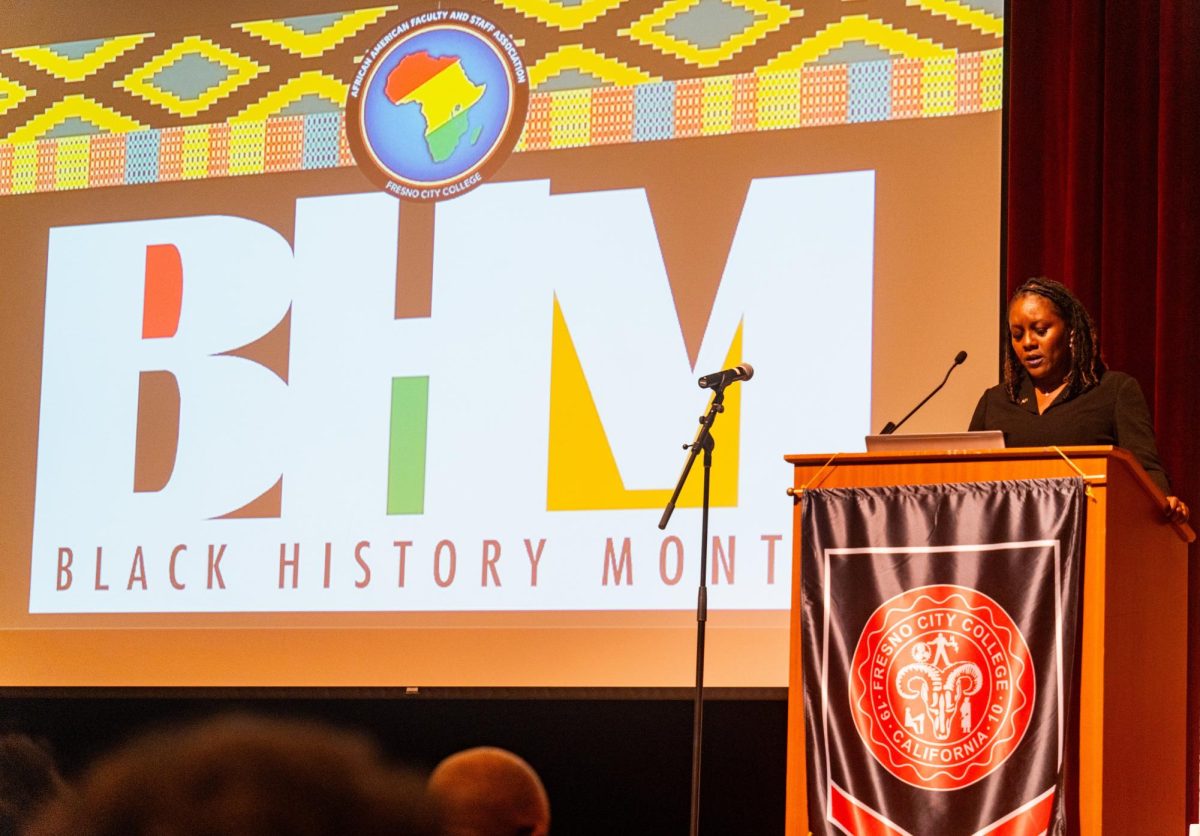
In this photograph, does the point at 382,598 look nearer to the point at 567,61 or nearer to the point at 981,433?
Result: the point at 567,61

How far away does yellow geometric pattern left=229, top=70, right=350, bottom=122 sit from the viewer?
17.1 ft

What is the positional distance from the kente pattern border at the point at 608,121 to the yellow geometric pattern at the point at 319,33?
0.24 m

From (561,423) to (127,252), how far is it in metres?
1.64

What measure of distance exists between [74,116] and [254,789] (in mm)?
5130

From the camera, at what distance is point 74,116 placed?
18.1 feet

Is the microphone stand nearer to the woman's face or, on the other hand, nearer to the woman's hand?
the woman's face

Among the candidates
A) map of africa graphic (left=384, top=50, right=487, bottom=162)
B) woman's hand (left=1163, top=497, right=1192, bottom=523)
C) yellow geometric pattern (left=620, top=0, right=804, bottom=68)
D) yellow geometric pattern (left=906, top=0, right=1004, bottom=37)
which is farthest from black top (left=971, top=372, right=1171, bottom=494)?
map of africa graphic (left=384, top=50, right=487, bottom=162)

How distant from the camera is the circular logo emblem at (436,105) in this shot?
5023 mm

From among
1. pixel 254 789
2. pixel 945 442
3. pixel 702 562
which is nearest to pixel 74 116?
pixel 702 562

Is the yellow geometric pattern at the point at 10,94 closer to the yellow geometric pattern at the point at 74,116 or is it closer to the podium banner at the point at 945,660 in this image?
the yellow geometric pattern at the point at 74,116

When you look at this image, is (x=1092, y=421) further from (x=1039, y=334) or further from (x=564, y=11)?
(x=564, y=11)

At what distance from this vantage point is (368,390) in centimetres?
496

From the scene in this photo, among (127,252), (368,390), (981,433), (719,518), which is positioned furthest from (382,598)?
(981,433)

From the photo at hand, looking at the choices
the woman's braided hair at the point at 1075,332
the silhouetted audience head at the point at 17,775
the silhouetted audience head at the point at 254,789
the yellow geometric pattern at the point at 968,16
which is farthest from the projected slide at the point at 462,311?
the silhouetted audience head at the point at 254,789
